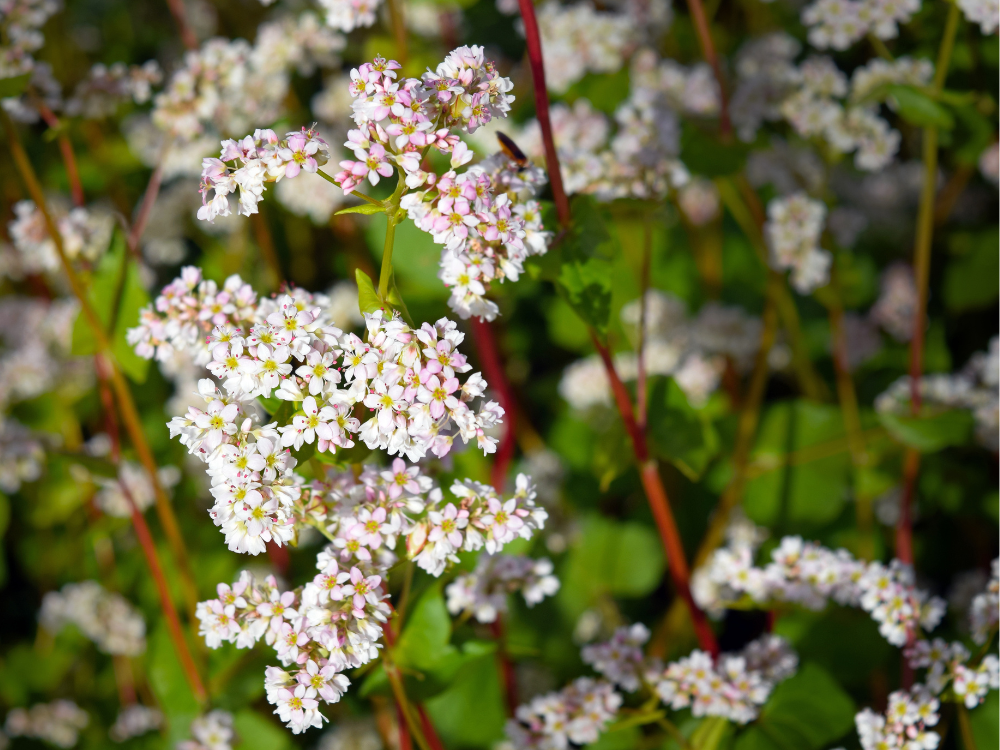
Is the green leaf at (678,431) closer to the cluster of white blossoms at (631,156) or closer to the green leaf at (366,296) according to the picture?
the cluster of white blossoms at (631,156)

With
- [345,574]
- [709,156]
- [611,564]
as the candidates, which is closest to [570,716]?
[345,574]

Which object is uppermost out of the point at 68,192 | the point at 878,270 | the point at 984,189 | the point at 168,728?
the point at 68,192

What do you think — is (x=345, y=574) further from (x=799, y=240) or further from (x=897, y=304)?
(x=897, y=304)

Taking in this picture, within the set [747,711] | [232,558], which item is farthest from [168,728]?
[747,711]

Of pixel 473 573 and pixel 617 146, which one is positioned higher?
pixel 617 146

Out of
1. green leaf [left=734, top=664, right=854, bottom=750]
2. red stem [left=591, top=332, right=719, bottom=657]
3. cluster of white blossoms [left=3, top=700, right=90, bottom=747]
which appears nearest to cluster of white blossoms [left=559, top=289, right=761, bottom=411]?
red stem [left=591, top=332, right=719, bottom=657]

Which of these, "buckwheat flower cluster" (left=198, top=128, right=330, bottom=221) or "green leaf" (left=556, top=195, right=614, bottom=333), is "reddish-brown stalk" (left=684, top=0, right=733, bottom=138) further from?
"buckwheat flower cluster" (left=198, top=128, right=330, bottom=221)

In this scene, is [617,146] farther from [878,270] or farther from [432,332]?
[878,270]

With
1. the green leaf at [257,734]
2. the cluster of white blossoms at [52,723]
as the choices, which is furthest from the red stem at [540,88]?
the cluster of white blossoms at [52,723]
